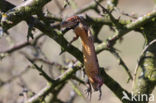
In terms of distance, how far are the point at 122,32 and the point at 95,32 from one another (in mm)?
524

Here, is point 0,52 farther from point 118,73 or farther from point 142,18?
point 118,73

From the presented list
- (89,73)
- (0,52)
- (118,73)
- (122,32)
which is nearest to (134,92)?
(122,32)

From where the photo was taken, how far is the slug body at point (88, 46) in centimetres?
129

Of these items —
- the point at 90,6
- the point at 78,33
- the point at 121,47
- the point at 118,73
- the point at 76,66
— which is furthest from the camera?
the point at 121,47

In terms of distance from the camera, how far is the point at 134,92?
6.28ft

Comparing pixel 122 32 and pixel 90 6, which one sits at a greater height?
pixel 90 6

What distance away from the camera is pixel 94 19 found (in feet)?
6.58

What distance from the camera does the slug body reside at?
1.29m

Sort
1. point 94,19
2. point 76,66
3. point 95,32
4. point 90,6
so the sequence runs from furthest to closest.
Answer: point 90,6 < point 95,32 < point 94,19 < point 76,66

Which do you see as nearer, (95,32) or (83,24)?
(83,24)

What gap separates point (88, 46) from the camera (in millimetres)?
1316

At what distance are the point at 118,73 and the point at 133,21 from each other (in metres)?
5.22

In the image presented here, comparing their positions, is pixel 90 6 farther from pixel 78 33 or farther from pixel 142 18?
pixel 78 33

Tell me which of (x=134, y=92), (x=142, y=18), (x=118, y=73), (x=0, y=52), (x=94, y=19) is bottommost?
(x=118, y=73)
